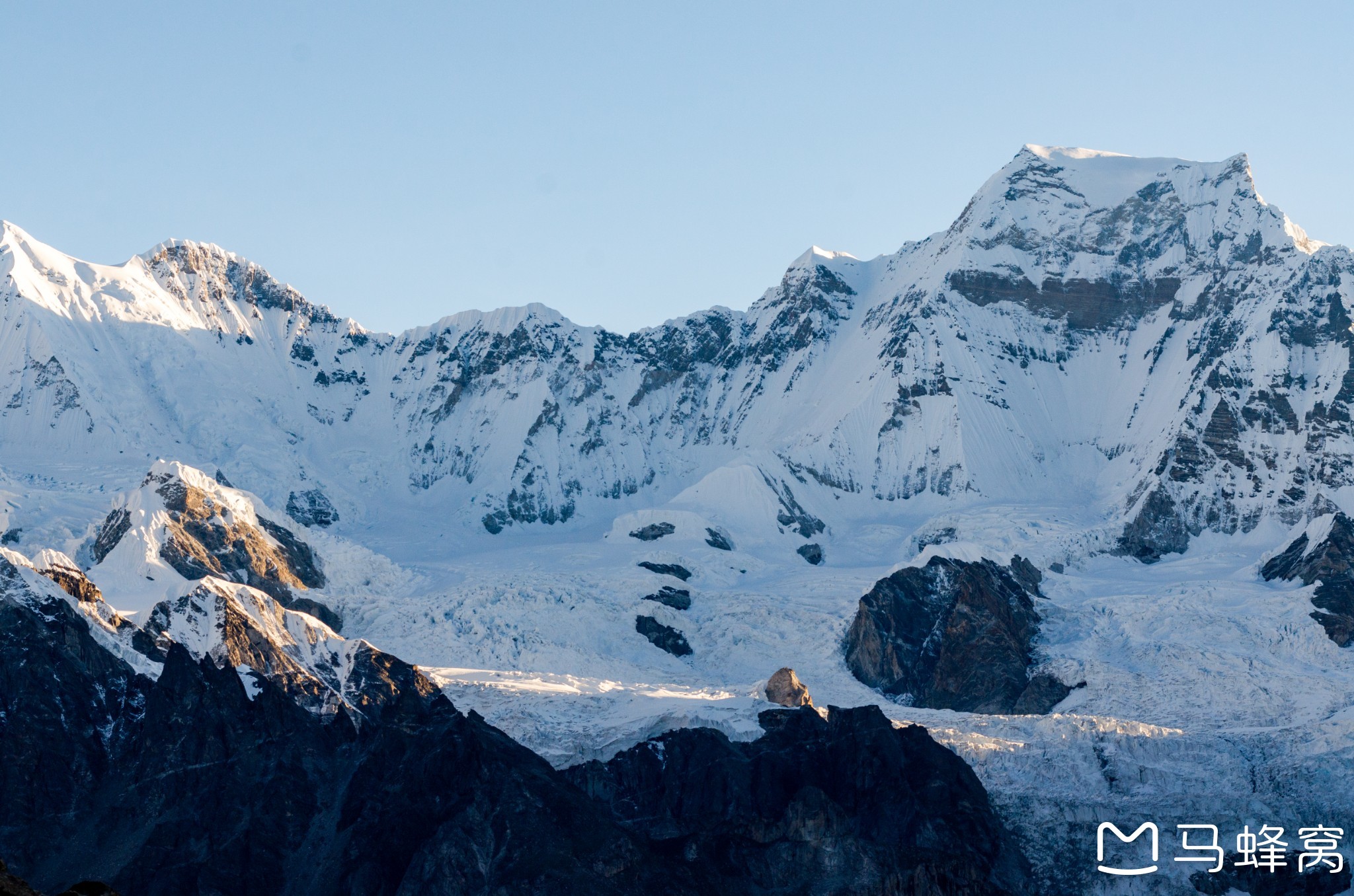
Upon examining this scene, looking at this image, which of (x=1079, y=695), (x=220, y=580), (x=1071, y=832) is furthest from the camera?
(x=1079, y=695)

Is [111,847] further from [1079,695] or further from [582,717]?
[1079,695]

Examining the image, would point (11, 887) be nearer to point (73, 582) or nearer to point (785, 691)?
point (73, 582)

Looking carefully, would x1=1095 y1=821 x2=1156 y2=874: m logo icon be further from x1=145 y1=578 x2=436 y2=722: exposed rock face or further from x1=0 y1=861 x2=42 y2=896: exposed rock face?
x1=0 y1=861 x2=42 y2=896: exposed rock face

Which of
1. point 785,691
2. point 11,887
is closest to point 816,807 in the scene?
point 785,691

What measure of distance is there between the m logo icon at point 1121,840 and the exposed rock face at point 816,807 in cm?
617

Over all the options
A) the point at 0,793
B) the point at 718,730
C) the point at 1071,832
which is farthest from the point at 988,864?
the point at 0,793

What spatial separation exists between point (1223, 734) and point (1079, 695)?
28.9 metres

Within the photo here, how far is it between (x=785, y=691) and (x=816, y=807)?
3661cm

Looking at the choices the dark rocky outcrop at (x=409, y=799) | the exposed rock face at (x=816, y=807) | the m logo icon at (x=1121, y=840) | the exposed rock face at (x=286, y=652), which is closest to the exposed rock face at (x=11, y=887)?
the dark rocky outcrop at (x=409, y=799)

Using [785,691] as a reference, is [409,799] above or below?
below

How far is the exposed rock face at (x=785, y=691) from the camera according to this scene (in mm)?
179000

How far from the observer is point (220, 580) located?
575 ft

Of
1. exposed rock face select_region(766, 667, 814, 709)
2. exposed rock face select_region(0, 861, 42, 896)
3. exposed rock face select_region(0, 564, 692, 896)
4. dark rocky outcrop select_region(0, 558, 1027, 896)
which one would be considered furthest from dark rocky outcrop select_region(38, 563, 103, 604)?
exposed rock face select_region(0, 861, 42, 896)

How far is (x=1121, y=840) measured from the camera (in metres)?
148
